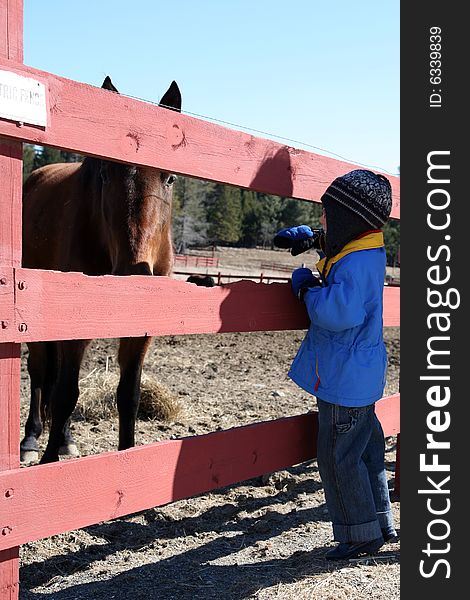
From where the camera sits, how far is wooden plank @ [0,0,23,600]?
2.17 meters

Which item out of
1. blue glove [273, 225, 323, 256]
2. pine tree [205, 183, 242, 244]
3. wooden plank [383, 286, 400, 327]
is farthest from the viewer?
pine tree [205, 183, 242, 244]

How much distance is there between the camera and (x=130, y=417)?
4375 millimetres

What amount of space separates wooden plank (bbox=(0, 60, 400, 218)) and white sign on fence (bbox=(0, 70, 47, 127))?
0.02 metres

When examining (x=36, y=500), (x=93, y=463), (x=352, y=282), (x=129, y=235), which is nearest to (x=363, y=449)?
(x=352, y=282)

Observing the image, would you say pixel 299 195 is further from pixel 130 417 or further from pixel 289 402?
pixel 289 402

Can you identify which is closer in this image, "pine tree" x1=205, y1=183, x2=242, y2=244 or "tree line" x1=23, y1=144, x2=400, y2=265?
"tree line" x1=23, y1=144, x2=400, y2=265

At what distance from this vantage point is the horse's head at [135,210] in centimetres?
402

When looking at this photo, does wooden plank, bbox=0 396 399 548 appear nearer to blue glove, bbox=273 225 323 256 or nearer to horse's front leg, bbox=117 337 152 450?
blue glove, bbox=273 225 323 256

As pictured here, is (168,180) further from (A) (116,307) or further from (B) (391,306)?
(A) (116,307)

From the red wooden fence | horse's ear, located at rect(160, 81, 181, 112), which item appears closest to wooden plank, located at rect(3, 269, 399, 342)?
the red wooden fence

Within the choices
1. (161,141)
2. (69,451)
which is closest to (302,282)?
(161,141)

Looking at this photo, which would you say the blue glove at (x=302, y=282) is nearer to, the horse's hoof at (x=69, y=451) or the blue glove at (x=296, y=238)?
the blue glove at (x=296, y=238)

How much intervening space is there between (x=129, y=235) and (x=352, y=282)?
Result: 156 centimetres

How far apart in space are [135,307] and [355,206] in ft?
3.76
